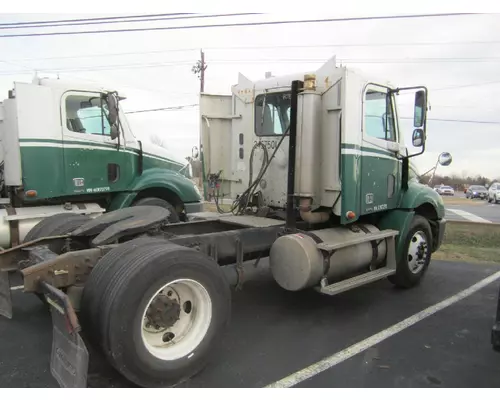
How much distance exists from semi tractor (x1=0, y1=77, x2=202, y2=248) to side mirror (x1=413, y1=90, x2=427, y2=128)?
405 cm

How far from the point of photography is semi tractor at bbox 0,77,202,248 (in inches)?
272

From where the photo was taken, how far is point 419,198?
617 centimetres

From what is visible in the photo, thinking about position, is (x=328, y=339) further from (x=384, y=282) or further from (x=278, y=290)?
(x=384, y=282)

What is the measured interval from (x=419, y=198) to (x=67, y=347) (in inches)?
197

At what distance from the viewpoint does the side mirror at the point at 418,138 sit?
232 inches

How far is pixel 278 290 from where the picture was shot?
6047mm

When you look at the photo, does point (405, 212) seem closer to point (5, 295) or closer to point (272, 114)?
point (272, 114)

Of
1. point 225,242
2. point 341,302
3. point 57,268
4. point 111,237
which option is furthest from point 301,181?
point 57,268

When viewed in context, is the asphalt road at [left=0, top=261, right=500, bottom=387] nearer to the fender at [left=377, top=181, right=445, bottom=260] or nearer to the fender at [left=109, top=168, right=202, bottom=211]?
the fender at [left=377, top=181, right=445, bottom=260]

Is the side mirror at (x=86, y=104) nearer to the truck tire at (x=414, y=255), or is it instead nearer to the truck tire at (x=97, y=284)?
the truck tire at (x=97, y=284)

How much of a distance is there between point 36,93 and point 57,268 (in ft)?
15.1

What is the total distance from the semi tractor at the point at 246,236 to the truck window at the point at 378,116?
1.0 inches

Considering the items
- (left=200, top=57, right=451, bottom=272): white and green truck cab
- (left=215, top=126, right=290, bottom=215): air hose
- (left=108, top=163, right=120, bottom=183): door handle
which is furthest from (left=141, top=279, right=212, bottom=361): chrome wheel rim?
(left=108, top=163, right=120, bottom=183): door handle

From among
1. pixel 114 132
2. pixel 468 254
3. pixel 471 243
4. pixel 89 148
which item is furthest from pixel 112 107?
pixel 471 243
